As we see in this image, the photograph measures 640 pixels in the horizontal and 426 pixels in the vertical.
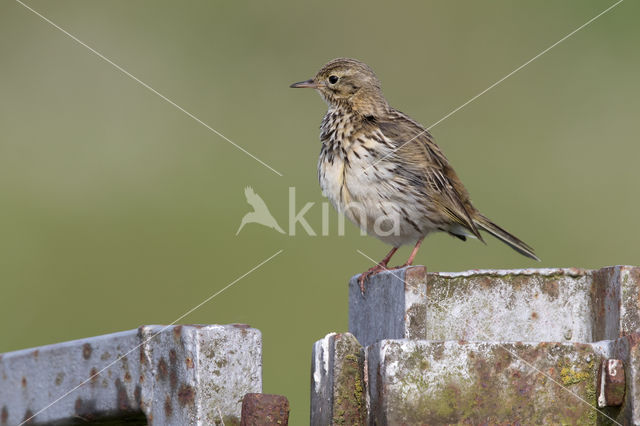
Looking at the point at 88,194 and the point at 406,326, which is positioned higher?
A: the point at 88,194

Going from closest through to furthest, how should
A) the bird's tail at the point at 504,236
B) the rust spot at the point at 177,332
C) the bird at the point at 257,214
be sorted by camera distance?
the rust spot at the point at 177,332
the bird's tail at the point at 504,236
the bird at the point at 257,214

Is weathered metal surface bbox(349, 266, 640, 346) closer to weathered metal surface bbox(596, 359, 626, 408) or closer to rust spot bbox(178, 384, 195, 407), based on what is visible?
weathered metal surface bbox(596, 359, 626, 408)

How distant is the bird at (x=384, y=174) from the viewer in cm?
632

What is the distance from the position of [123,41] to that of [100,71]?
736 mm

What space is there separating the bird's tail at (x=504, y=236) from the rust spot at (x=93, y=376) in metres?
4.28

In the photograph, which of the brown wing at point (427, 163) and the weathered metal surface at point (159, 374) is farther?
the brown wing at point (427, 163)

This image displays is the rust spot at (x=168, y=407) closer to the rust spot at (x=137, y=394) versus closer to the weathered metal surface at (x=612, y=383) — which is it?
the rust spot at (x=137, y=394)

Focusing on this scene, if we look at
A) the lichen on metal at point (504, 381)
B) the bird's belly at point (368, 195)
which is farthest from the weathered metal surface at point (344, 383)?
the bird's belly at point (368, 195)

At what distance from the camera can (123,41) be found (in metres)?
12.7

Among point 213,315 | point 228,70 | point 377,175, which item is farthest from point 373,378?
point 228,70

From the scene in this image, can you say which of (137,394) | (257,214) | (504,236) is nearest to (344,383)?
(137,394)

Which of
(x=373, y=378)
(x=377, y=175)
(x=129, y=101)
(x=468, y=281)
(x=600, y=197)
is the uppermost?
(x=129, y=101)

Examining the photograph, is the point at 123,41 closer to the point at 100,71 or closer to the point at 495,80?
the point at 100,71

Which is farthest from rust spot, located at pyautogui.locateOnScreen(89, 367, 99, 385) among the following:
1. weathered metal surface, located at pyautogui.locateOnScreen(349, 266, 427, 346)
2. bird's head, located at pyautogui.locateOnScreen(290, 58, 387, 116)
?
bird's head, located at pyautogui.locateOnScreen(290, 58, 387, 116)
